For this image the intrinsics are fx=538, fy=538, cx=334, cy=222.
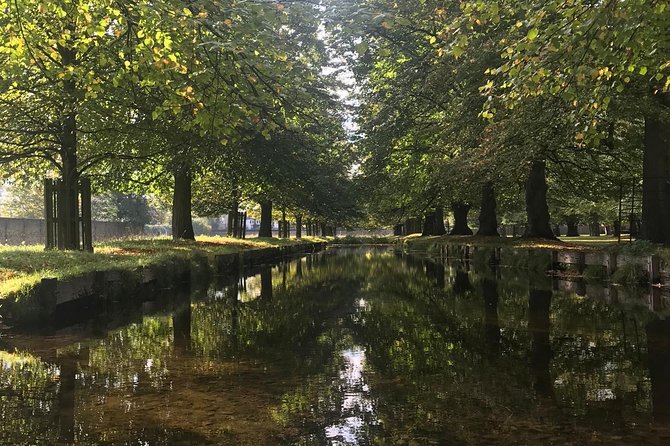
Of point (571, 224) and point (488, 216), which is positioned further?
point (571, 224)

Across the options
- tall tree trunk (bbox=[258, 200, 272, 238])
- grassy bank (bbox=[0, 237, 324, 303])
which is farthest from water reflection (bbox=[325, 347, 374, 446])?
tall tree trunk (bbox=[258, 200, 272, 238])

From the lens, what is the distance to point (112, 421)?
4.71 meters

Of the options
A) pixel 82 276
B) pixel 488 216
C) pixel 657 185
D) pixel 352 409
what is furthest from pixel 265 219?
pixel 352 409

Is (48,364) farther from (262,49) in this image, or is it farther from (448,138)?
(448,138)

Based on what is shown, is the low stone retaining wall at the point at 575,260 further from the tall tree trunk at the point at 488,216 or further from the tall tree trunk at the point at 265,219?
the tall tree trunk at the point at 265,219

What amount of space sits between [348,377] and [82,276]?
6722 mm

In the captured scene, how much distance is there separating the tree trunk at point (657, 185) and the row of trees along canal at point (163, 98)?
1007 cm

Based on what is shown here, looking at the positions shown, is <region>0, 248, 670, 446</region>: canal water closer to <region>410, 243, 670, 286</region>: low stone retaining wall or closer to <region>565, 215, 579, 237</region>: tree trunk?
<region>410, 243, 670, 286</region>: low stone retaining wall

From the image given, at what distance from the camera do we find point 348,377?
6.14m

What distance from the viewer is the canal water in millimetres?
4445

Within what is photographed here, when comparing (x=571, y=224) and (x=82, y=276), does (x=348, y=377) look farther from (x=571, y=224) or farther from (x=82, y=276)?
(x=571, y=224)

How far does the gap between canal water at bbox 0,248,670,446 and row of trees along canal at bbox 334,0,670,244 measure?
3.50 metres

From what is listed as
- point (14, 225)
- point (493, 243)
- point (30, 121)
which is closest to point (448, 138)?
point (493, 243)

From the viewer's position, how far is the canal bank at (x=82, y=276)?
888 cm
